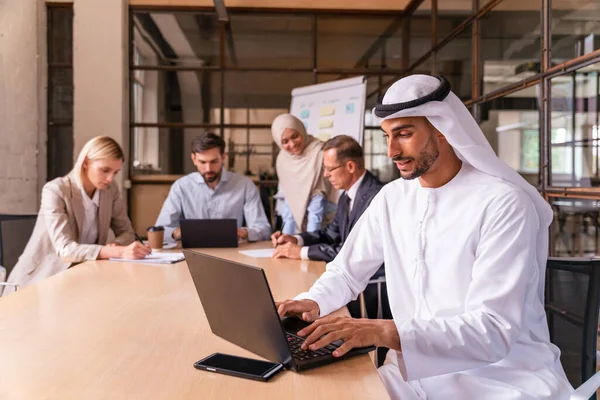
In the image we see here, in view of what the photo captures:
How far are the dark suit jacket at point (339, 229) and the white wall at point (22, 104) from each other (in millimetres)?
3502

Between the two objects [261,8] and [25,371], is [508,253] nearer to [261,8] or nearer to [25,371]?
[25,371]

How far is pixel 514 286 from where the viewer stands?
4.58ft

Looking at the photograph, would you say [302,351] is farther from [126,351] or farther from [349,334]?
[126,351]

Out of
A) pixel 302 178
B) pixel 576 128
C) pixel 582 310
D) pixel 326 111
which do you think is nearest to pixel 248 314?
pixel 582 310

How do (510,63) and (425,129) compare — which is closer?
(425,129)

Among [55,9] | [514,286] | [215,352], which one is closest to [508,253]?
[514,286]

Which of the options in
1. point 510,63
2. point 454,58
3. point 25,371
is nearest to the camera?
point 25,371

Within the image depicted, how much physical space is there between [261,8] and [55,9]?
8.16ft

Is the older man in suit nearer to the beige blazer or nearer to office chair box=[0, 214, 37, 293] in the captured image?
the beige blazer

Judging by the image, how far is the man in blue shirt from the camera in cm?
396

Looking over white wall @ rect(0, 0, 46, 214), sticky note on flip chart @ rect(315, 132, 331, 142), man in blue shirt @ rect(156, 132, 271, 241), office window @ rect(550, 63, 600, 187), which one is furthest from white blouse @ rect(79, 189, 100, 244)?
sticky note on flip chart @ rect(315, 132, 331, 142)

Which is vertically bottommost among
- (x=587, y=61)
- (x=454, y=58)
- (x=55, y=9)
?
(x=587, y=61)

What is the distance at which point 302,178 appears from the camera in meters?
4.58

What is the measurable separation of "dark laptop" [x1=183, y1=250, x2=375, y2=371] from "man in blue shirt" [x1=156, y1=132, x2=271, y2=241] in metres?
2.48
